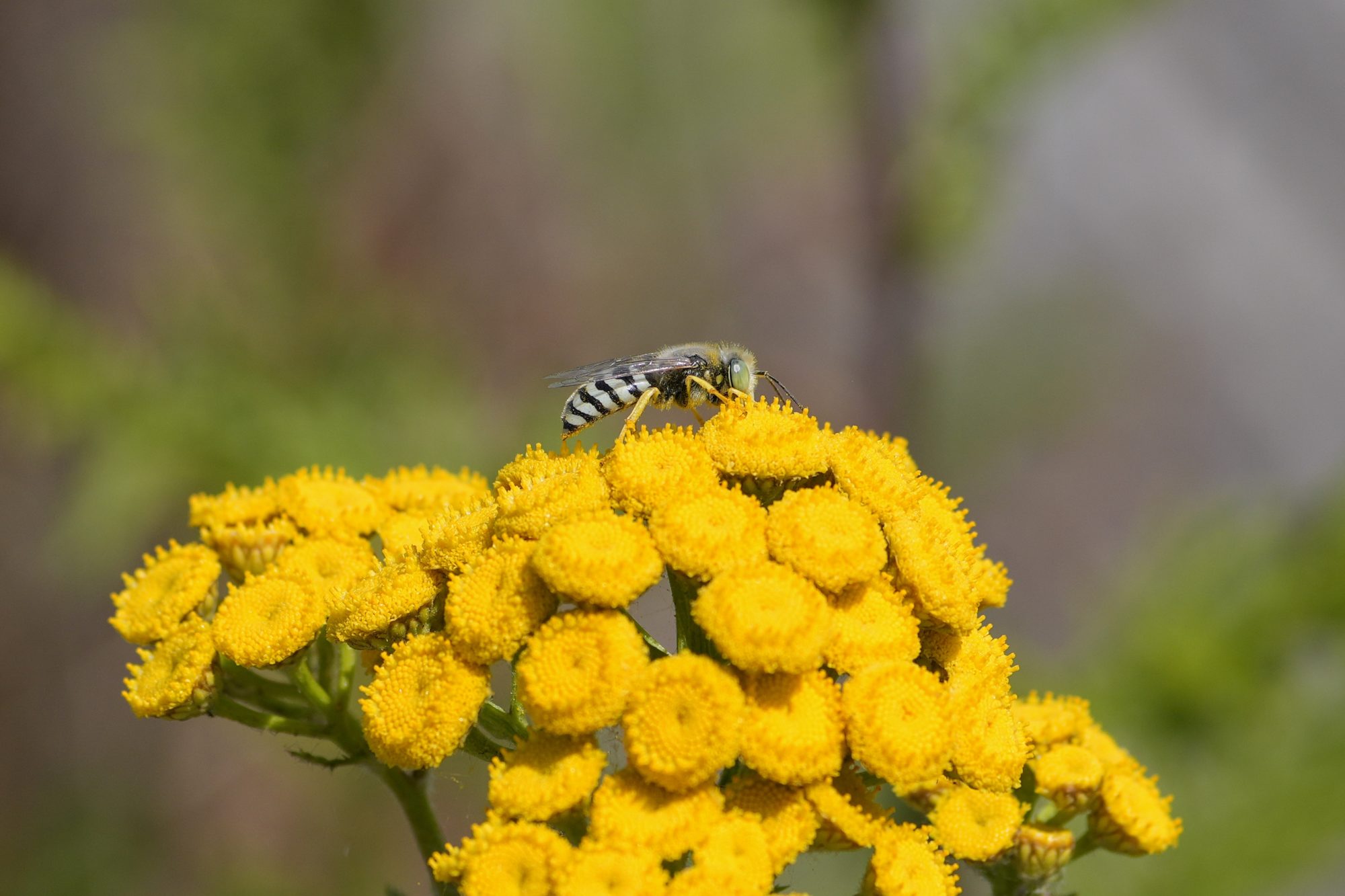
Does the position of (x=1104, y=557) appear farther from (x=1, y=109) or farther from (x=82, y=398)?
(x=1, y=109)

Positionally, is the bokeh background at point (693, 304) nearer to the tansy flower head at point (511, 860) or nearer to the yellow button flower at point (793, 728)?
the tansy flower head at point (511, 860)

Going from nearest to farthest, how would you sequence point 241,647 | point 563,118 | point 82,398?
point 241,647 → point 82,398 → point 563,118

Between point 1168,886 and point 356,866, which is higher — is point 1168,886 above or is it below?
above

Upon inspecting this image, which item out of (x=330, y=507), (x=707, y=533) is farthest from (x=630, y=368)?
(x=707, y=533)

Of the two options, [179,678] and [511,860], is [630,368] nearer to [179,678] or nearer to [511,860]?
[179,678]

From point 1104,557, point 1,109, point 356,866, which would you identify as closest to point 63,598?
point 356,866

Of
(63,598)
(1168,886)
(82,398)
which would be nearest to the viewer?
(1168,886)

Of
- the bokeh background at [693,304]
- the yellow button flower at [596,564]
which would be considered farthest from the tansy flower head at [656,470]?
the bokeh background at [693,304]
